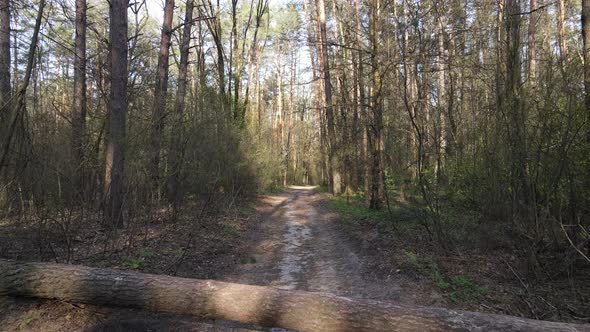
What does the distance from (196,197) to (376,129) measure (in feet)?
20.4

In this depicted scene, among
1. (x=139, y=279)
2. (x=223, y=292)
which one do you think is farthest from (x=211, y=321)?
(x=139, y=279)

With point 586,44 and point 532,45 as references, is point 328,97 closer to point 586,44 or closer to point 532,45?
point 532,45

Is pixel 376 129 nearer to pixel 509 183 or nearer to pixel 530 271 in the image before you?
pixel 509 183

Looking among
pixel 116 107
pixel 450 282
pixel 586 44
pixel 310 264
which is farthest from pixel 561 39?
pixel 116 107

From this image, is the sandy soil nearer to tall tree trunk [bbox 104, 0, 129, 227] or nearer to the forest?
the forest

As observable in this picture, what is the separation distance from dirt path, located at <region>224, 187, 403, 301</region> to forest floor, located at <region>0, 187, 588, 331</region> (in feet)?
0.06

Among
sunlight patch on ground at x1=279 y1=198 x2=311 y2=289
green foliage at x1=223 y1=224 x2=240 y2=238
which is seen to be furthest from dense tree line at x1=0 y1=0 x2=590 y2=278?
sunlight patch on ground at x1=279 y1=198 x2=311 y2=289

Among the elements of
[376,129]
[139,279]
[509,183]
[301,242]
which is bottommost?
[301,242]

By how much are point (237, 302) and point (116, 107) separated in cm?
611

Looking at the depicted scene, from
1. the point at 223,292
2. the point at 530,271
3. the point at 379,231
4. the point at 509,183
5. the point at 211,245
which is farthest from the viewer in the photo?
the point at 379,231

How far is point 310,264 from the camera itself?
25.7ft

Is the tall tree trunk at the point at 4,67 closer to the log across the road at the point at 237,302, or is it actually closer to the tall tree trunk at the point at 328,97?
the log across the road at the point at 237,302

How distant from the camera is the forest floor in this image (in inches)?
173

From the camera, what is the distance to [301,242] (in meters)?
10.1
